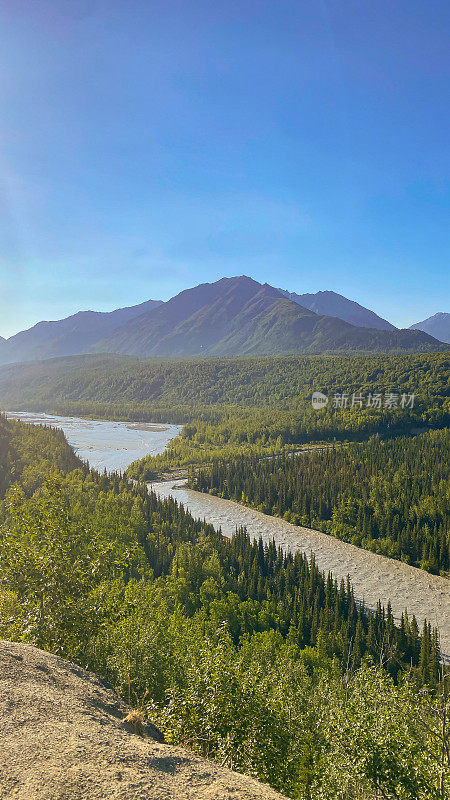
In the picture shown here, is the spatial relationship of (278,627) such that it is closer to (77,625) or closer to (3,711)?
(77,625)

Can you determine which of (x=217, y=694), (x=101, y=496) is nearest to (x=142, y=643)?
(x=217, y=694)

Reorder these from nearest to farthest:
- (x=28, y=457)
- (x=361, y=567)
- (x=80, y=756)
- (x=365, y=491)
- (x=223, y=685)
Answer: (x=80, y=756) → (x=223, y=685) → (x=361, y=567) → (x=365, y=491) → (x=28, y=457)

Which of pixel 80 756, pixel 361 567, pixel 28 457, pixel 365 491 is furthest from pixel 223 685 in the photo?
pixel 28 457

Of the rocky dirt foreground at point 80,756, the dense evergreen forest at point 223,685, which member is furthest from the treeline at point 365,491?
the rocky dirt foreground at point 80,756

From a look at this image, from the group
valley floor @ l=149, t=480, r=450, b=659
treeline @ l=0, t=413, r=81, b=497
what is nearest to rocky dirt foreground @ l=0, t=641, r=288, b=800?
valley floor @ l=149, t=480, r=450, b=659

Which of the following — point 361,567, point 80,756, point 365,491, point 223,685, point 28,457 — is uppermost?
point 80,756

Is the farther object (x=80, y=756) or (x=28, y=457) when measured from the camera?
(x=28, y=457)

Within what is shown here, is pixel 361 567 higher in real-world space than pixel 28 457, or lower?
lower

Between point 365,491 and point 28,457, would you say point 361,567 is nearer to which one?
point 365,491

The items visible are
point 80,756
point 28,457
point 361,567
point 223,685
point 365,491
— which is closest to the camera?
point 80,756
